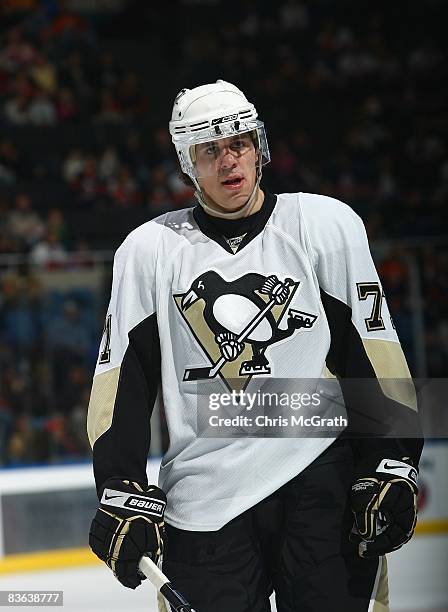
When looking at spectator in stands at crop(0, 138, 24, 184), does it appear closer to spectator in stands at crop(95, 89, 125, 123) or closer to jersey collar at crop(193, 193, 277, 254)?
spectator in stands at crop(95, 89, 125, 123)

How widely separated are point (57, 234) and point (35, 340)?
184 centimetres

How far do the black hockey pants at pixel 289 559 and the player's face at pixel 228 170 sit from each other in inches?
18.5

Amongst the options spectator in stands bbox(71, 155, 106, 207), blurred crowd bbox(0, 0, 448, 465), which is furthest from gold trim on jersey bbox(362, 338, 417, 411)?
spectator in stands bbox(71, 155, 106, 207)

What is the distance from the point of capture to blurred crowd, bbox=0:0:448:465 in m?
6.30

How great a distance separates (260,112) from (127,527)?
6.70 m

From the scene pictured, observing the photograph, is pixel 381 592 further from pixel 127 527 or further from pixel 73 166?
pixel 73 166

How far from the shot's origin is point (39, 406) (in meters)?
4.48

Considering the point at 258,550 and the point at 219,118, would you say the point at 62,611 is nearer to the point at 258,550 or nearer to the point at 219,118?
the point at 258,550

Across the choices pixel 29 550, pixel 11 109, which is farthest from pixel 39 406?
pixel 11 109

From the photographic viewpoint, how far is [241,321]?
6.06ft

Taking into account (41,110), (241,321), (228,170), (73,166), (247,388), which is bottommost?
(73,166)

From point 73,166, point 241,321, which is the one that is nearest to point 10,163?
point 73,166

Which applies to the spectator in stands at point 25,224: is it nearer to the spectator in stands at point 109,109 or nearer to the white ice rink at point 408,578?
the spectator in stands at point 109,109

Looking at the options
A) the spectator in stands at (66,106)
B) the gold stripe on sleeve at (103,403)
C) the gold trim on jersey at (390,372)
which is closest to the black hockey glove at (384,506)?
the gold trim on jersey at (390,372)
